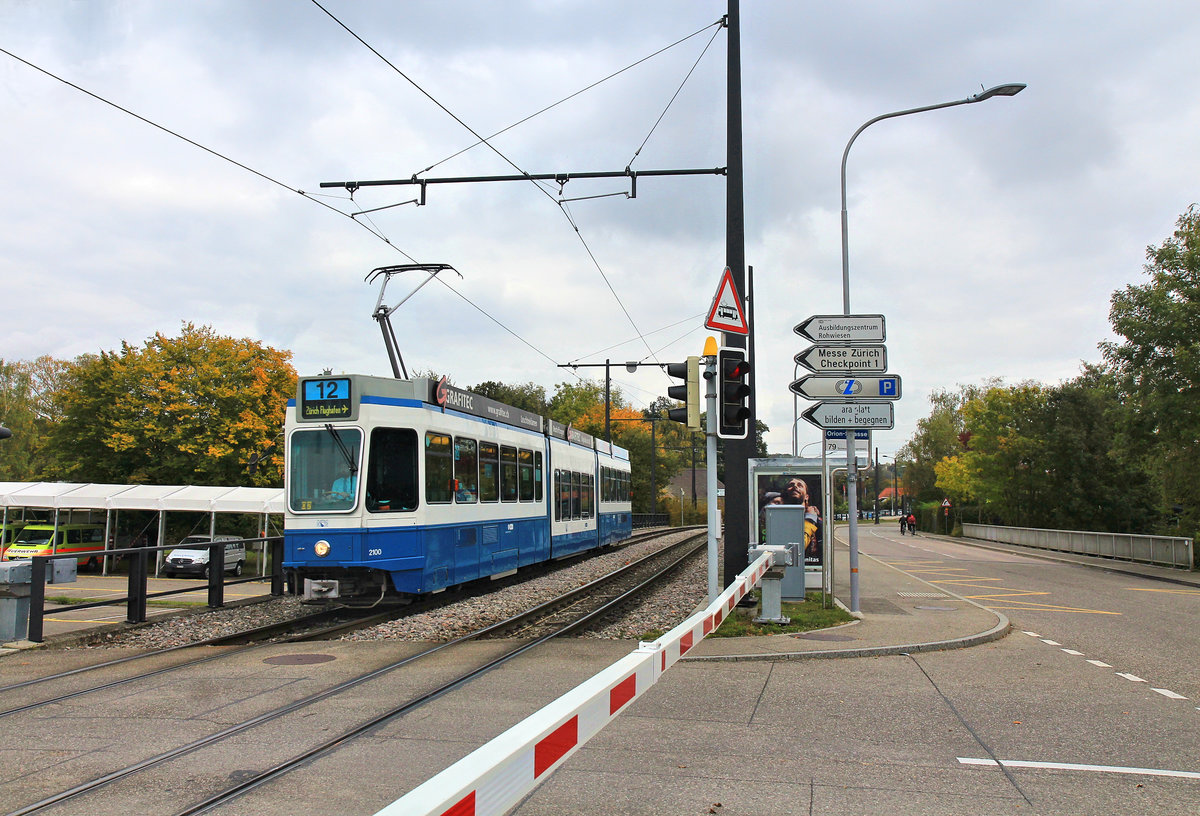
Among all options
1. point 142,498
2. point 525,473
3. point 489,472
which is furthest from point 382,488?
point 142,498

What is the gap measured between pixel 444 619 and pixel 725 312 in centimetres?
647

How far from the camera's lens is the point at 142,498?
28.0 metres

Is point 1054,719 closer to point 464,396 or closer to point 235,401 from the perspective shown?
point 464,396

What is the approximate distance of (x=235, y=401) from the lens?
3944 cm

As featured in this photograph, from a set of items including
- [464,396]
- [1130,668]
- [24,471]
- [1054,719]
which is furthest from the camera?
[24,471]

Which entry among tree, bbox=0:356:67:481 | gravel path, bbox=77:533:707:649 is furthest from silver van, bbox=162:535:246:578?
tree, bbox=0:356:67:481

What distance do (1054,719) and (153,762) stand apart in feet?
21.1

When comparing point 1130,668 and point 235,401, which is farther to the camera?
point 235,401

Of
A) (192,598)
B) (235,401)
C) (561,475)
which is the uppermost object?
(235,401)

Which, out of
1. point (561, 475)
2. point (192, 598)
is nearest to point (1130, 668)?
point (561, 475)

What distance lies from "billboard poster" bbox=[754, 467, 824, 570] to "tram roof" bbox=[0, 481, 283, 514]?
54.0 feet

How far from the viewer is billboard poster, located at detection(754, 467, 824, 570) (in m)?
16.0

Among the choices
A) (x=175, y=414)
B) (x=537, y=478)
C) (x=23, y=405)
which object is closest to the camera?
(x=537, y=478)

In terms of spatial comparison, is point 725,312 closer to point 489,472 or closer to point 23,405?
point 489,472
